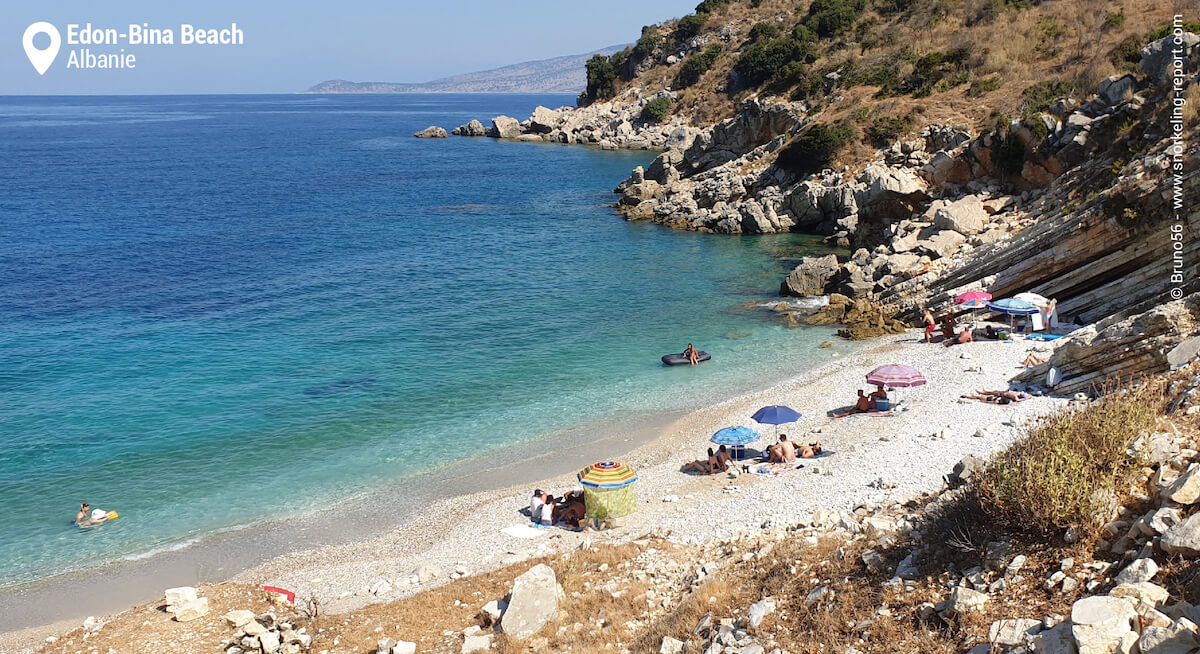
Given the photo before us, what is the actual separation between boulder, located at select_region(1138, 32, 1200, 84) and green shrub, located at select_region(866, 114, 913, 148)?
1762cm

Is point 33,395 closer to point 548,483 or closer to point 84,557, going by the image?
point 84,557

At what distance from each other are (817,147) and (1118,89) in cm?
1996

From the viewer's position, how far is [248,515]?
2006cm

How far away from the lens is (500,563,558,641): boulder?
1216cm

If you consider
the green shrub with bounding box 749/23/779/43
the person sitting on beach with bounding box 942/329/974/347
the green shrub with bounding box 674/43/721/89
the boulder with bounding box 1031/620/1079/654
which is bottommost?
the person sitting on beach with bounding box 942/329/974/347

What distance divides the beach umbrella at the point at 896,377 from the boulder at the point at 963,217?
46.1 feet

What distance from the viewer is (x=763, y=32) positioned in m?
90.1

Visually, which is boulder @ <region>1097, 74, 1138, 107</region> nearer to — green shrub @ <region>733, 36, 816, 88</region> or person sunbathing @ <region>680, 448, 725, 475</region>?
person sunbathing @ <region>680, 448, 725, 475</region>

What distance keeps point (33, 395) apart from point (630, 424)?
18.9 m

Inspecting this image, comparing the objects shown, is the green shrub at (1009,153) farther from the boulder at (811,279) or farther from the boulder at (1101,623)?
→ the boulder at (1101,623)

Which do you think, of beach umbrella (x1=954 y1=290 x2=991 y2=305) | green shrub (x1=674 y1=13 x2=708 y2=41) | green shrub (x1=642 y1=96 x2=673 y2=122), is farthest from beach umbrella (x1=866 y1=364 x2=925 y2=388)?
green shrub (x1=674 y1=13 x2=708 y2=41)

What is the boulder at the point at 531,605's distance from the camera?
12156mm

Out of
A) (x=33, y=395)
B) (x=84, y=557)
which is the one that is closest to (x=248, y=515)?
(x=84, y=557)

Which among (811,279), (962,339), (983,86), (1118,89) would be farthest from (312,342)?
(983,86)
